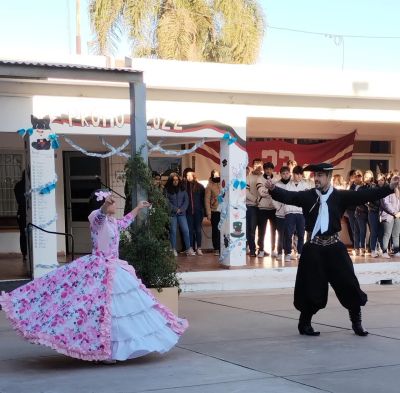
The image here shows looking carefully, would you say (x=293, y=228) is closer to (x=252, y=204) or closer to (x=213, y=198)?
(x=252, y=204)

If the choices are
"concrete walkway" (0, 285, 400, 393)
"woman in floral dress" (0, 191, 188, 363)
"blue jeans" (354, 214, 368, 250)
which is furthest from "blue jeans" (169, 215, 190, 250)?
"woman in floral dress" (0, 191, 188, 363)

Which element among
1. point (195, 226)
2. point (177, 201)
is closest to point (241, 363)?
point (177, 201)

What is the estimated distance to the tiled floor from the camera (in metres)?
13.1

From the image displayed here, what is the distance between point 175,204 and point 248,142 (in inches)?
121

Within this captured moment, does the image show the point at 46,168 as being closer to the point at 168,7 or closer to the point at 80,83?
the point at 80,83

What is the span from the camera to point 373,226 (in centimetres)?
1559

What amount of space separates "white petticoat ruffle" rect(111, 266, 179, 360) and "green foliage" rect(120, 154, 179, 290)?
1.96 meters

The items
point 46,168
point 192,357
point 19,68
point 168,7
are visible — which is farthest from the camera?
point 168,7

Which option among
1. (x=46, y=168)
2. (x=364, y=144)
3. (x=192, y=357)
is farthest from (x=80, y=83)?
(x=364, y=144)

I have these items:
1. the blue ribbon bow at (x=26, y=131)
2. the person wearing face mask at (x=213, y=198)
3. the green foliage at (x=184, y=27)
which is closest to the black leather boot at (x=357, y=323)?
the blue ribbon bow at (x=26, y=131)

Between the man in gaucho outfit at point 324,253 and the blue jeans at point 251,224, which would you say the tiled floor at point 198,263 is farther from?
the man in gaucho outfit at point 324,253

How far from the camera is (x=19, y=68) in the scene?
364 inches

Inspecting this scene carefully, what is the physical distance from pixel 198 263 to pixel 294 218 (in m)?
2.09

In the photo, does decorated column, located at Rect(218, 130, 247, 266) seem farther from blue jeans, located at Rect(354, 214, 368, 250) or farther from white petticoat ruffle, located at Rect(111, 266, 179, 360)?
white petticoat ruffle, located at Rect(111, 266, 179, 360)
